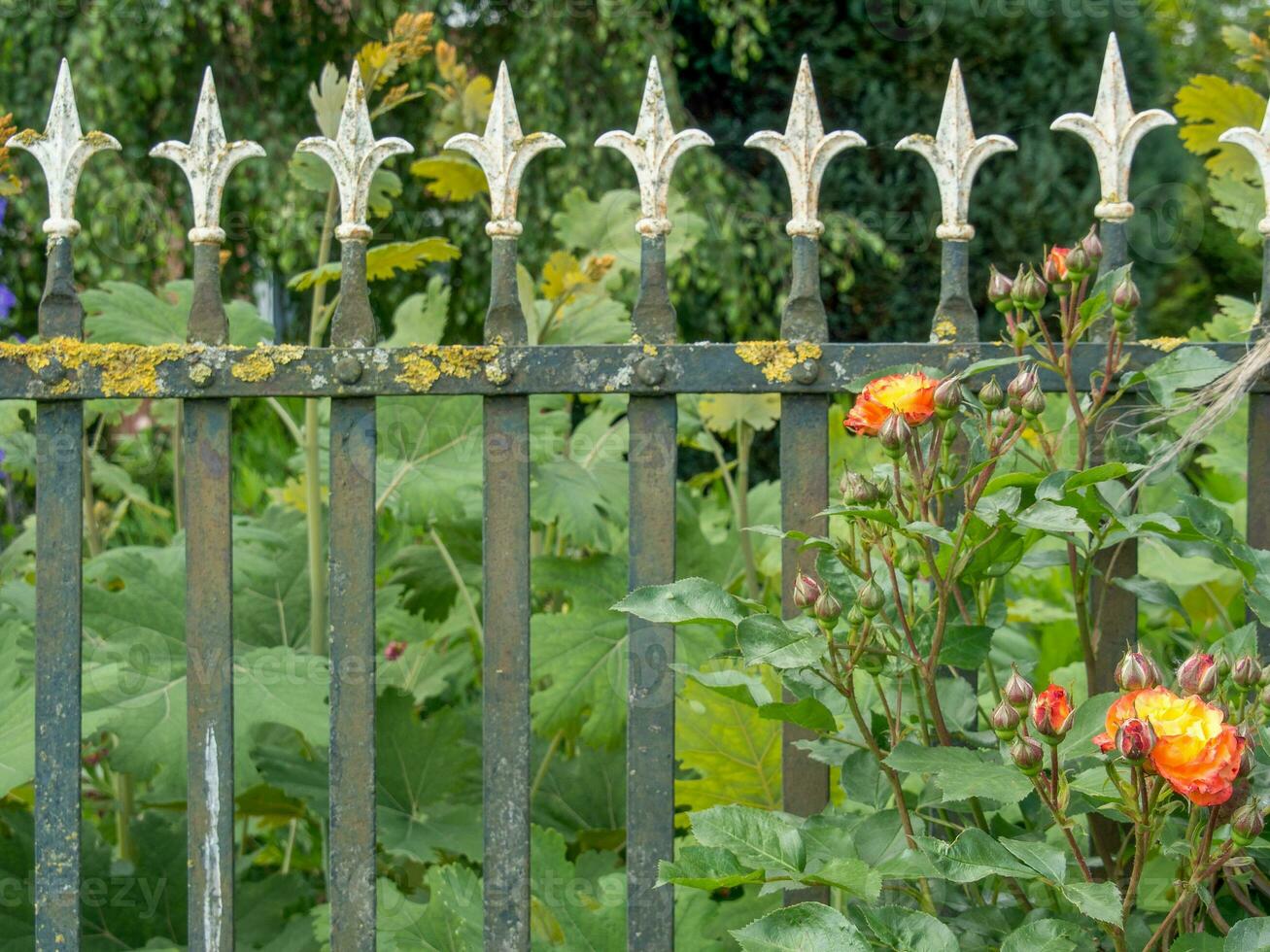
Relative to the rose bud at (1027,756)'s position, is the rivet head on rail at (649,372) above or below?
above

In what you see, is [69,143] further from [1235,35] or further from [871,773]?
[1235,35]

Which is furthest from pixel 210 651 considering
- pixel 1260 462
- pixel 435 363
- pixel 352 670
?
pixel 1260 462

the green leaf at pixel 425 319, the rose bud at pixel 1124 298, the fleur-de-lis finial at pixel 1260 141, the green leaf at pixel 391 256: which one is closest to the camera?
the rose bud at pixel 1124 298

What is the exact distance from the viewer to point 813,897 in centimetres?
149

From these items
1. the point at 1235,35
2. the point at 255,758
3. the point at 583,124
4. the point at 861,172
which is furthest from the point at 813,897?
the point at 861,172

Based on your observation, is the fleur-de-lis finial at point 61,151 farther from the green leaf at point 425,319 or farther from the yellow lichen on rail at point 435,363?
the green leaf at point 425,319

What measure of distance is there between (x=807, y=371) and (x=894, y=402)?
0.26 m

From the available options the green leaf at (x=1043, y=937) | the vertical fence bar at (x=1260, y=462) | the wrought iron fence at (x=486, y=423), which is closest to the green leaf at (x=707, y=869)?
the green leaf at (x=1043, y=937)

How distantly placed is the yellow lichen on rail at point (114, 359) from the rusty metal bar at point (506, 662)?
352 millimetres

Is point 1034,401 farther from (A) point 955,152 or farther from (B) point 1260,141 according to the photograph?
(B) point 1260,141

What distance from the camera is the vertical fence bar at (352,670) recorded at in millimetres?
1503

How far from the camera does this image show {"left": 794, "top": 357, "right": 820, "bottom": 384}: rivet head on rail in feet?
4.82

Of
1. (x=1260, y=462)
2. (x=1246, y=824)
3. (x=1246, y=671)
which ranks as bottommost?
(x=1246, y=824)

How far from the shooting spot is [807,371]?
1.47 metres
